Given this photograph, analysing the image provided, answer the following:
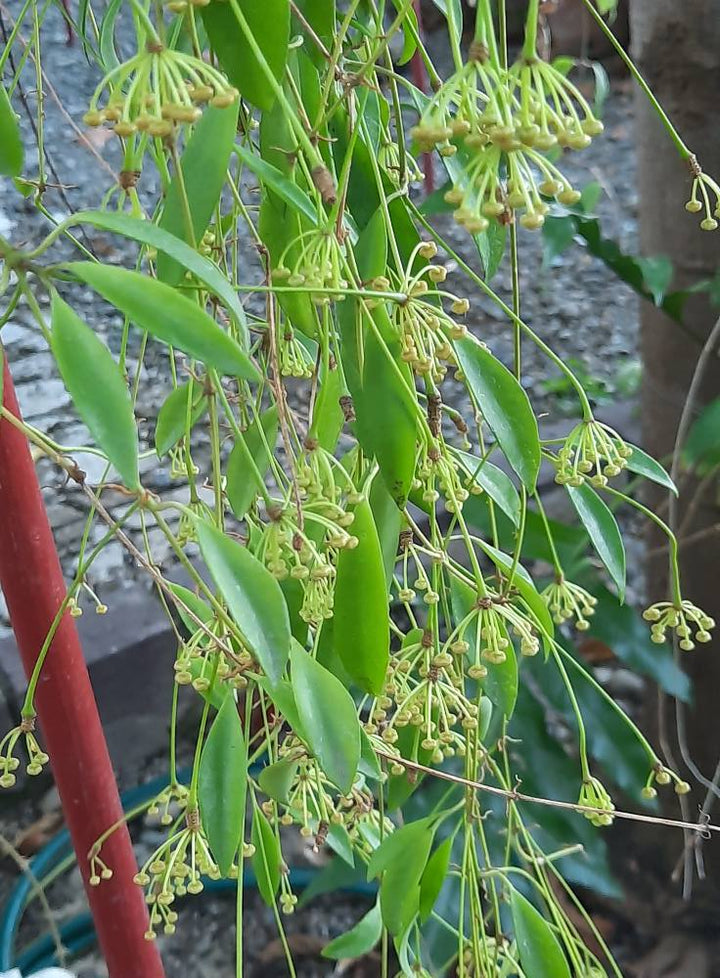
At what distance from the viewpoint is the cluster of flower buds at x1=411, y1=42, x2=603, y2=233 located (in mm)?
230

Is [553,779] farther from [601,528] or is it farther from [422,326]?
[422,326]

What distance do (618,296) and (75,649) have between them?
1754mm

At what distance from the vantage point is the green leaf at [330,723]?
0.31 m

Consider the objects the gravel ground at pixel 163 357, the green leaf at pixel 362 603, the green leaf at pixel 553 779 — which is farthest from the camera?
the gravel ground at pixel 163 357

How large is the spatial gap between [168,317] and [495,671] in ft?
0.80

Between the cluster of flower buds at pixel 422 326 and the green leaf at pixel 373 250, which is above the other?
the green leaf at pixel 373 250

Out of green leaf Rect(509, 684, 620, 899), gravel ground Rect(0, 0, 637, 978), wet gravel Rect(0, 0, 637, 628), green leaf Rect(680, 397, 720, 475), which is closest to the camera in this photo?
green leaf Rect(680, 397, 720, 475)

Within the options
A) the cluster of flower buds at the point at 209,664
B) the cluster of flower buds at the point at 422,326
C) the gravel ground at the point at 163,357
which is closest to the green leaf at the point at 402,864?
the cluster of flower buds at the point at 209,664

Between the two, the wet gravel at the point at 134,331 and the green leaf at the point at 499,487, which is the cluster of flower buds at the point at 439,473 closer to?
the green leaf at the point at 499,487

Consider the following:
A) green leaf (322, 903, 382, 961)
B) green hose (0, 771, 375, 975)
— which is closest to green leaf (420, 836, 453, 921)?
green leaf (322, 903, 382, 961)

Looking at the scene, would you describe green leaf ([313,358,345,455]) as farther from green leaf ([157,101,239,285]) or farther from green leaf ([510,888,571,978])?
green leaf ([510,888,571,978])

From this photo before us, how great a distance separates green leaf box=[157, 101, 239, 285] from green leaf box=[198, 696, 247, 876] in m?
0.17

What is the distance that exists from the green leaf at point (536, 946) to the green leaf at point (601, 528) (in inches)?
6.2

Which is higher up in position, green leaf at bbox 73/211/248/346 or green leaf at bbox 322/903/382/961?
green leaf at bbox 73/211/248/346
